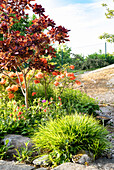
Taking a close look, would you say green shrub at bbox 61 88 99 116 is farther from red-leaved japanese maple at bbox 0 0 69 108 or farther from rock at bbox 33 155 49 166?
rock at bbox 33 155 49 166

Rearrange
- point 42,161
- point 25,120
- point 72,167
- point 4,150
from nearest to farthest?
point 72,167, point 42,161, point 4,150, point 25,120

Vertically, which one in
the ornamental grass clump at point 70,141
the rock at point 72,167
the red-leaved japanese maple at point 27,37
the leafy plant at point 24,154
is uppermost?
the red-leaved japanese maple at point 27,37

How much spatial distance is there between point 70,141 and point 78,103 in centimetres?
222

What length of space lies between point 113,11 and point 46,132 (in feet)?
36.5

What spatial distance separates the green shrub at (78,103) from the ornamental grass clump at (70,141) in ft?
5.25

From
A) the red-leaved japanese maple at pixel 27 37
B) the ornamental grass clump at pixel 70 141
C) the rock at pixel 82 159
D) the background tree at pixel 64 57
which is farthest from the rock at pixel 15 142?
the background tree at pixel 64 57

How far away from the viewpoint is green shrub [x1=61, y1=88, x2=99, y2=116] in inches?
183

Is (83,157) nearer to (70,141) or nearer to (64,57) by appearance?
(70,141)

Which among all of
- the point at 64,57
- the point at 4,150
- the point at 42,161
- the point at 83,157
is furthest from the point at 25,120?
the point at 64,57

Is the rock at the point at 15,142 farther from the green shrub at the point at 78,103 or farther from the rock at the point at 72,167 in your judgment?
the green shrub at the point at 78,103

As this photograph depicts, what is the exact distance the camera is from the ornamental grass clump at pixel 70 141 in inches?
104

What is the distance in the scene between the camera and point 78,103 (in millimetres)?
4848

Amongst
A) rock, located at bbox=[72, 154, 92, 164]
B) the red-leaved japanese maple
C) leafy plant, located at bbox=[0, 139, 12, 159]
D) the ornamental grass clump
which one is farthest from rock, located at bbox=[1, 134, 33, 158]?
the red-leaved japanese maple

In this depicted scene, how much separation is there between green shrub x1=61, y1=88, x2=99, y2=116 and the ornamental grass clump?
63.0 inches
